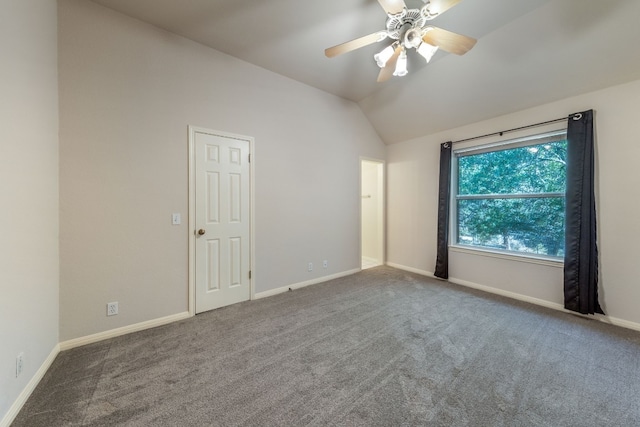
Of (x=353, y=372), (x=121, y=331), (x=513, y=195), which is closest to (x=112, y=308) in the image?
(x=121, y=331)

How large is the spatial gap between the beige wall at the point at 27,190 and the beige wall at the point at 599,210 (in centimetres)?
459

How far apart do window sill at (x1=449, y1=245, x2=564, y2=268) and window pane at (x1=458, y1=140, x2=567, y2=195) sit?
85cm

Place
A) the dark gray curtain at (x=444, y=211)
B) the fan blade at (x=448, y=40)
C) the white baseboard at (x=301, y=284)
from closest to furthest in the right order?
the fan blade at (x=448, y=40) → the white baseboard at (x=301, y=284) → the dark gray curtain at (x=444, y=211)

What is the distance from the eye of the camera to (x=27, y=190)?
5.20 feet

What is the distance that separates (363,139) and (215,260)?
3219 mm

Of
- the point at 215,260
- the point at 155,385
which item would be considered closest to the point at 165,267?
the point at 215,260

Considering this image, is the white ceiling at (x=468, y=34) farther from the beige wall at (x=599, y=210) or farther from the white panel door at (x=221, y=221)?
the white panel door at (x=221, y=221)

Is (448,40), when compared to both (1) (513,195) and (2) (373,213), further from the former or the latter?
(2) (373,213)

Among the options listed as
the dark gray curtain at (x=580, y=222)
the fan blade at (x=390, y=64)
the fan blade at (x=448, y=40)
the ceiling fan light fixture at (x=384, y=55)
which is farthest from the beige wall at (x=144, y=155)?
the dark gray curtain at (x=580, y=222)

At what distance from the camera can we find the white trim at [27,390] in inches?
53.1

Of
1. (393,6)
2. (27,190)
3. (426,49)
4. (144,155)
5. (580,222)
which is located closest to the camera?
(27,190)

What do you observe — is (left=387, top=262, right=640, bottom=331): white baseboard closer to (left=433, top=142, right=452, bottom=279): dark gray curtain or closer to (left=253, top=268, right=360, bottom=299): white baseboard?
(left=433, top=142, right=452, bottom=279): dark gray curtain

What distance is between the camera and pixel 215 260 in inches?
113

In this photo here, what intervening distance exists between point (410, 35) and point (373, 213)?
11.6ft
